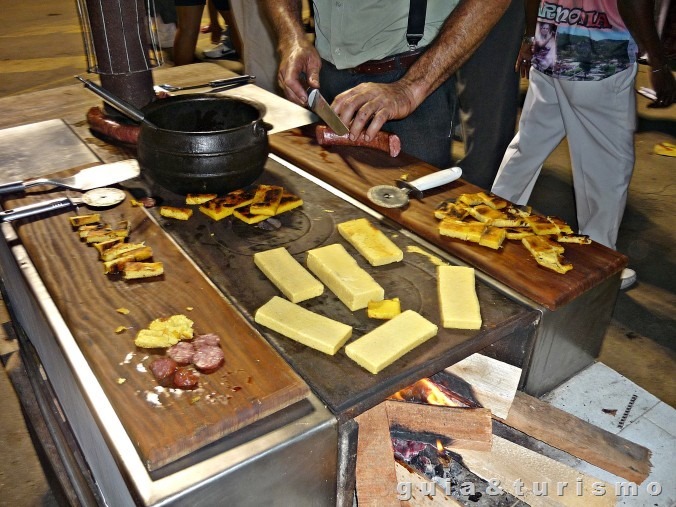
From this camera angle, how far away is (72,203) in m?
1.86

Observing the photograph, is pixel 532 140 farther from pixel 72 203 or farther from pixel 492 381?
pixel 72 203

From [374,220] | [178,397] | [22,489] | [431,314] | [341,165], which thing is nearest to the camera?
[178,397]

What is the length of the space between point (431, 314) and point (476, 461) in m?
0.40

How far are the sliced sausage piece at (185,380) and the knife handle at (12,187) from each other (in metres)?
1.08

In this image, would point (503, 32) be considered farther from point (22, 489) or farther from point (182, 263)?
point (22, 489)

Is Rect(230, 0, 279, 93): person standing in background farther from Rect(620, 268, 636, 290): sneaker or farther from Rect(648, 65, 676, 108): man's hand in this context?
Rect(620, 268, 636, 290): sneaker

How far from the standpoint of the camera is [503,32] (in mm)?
3721

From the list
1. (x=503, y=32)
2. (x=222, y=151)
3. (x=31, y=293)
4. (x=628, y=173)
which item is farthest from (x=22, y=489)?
(x=503, y=32)

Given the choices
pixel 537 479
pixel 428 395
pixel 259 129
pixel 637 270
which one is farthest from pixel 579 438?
pixel 637 270

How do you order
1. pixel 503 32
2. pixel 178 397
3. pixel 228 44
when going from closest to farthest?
pixel 178 397 < pixel 503 32 < pixel 228 44

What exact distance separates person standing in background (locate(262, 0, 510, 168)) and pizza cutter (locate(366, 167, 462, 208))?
28 centimetres

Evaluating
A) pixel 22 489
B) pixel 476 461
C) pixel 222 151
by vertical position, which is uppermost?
pixel 222 151

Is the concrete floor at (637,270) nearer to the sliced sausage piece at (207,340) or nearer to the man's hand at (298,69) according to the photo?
the sliced sausage piece at (207,340)

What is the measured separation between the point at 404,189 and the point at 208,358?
0.96 meters
